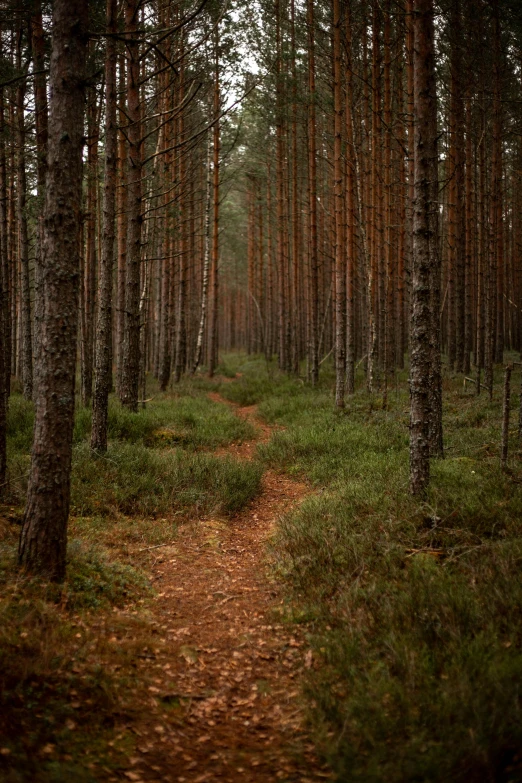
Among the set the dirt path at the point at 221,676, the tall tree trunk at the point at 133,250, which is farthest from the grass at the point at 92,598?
the tall tree trunk at the point at 133,250

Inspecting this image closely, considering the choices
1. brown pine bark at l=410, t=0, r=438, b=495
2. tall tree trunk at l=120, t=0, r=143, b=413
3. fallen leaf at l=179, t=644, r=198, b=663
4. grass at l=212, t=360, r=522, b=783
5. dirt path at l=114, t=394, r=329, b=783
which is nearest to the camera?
grass at l=212, t=360, r=522, b=783

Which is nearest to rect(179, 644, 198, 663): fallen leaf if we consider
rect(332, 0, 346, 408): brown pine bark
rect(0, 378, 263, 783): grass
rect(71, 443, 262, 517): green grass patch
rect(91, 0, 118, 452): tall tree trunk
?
rect(0, 378, 263, 783): grass

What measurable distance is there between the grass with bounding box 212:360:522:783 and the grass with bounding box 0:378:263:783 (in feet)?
4.66

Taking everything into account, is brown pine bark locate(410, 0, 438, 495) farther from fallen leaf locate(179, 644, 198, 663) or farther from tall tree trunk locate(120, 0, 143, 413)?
tall tree trunk locate(120, 0, 143, 413)

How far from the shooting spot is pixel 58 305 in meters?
4.40

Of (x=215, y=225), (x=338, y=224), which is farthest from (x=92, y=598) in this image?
(x=215, y=225)

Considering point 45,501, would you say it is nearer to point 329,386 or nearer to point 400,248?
point 329,386

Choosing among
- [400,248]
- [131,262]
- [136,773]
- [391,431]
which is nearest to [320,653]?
[136,773]

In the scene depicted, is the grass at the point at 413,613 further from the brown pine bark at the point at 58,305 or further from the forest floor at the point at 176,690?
the brown pine bark at the point at 58,305

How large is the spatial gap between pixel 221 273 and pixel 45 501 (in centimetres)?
4568

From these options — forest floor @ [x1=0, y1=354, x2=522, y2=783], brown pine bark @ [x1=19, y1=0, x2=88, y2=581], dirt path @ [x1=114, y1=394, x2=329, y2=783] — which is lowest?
dirt path @ [x1=114, y1=394, x2=329, y2=783]

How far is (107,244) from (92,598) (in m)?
5.54

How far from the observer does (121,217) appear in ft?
43.9

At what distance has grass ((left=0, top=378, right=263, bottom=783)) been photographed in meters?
3.05
